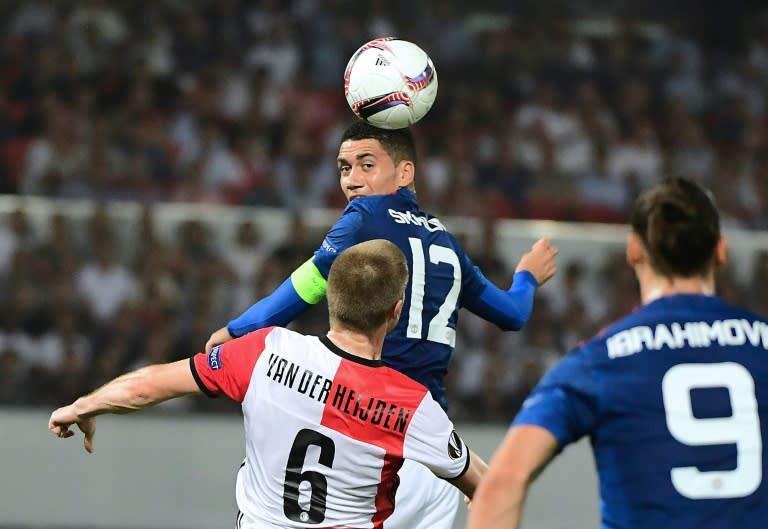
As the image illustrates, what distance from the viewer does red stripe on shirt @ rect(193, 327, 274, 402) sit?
404 centimetres

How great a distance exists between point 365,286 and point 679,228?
1225 millimetres

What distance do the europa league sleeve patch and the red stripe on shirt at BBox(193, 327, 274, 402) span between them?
0.69 meters

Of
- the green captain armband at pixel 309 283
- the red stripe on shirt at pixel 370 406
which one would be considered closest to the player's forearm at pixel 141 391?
the red stripe on shirt at pixel 370 406

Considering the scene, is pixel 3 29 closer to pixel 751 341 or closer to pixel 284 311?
pixel 284 311

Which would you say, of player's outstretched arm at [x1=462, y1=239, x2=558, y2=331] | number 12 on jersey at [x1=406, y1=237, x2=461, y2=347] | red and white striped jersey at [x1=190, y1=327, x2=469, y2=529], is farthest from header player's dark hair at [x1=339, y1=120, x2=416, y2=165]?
red and white striped jersey at [x1=190, y1=327, x2=469, y2=529]

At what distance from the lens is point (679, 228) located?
2990 mm

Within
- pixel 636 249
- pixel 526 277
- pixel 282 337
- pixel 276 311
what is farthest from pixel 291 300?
pixel 636 249

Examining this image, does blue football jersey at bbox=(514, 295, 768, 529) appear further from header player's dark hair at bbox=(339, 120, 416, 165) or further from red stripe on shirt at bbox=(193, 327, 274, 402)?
header player's dark hair at bbox=(339, 120, 416, 165)

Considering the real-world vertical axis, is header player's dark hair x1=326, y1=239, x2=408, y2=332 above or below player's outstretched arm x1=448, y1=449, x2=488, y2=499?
above

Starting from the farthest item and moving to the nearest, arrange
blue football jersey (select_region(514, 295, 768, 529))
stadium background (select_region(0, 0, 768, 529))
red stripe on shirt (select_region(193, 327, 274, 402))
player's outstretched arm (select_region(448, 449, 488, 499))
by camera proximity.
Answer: stadium background (select_region(0, 0, 768, 529)) < player's outstretched arm (select_region(448, 449, 488, 499)) < red stripe on shirt (select_region(193, 327, 274, 402)) < blue football jersey (select_region(514, 295, 768, 529))

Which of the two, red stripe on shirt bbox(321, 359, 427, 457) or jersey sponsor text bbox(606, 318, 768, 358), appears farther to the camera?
red stripe on shirt bbox(321, 359, 427, 457)

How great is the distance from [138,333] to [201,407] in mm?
859

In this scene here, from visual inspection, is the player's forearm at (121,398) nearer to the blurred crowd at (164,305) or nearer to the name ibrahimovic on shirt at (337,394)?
the name ibrahimovic on shirt at (337,394)

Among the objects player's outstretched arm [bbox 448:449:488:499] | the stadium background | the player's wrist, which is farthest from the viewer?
the stadium background
